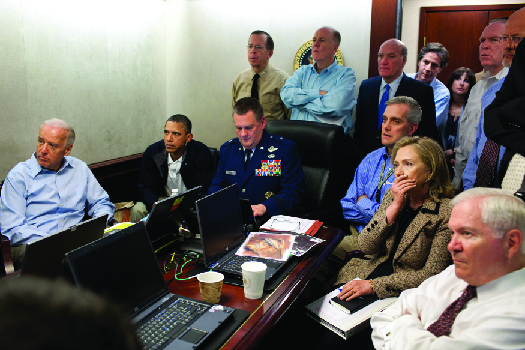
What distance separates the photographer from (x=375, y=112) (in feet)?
11.1

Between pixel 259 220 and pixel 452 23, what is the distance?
3.93 m

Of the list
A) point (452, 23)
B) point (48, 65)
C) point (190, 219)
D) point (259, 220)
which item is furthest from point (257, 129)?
point (452, 23)

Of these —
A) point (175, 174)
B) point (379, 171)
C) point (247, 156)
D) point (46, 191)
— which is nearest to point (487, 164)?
point (379, 171)

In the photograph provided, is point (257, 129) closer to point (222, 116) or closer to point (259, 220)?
point (259, 220)

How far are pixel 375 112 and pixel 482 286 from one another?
89.3 inches

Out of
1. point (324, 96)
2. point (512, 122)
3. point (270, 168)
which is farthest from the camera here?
point (324, 96)

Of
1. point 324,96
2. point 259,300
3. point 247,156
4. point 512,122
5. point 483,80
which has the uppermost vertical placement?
point 483,80

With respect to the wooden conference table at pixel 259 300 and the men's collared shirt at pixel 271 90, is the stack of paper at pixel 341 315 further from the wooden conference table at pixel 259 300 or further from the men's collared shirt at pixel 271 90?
the men's collared shirt at pixel 271 90

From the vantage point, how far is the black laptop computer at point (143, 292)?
119 centimetres

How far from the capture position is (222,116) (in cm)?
478

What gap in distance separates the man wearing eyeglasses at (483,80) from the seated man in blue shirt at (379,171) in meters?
0.56

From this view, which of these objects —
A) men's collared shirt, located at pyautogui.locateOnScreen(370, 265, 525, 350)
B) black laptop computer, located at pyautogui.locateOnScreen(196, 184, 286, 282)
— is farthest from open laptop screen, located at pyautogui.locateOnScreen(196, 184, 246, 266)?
men's collared shirt, located at pyautogui.locateOnScreen(370, 265, 525, 350)

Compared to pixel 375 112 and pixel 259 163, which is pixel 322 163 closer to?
pixel 259 163

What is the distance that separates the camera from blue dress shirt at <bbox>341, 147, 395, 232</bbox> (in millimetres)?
2572
